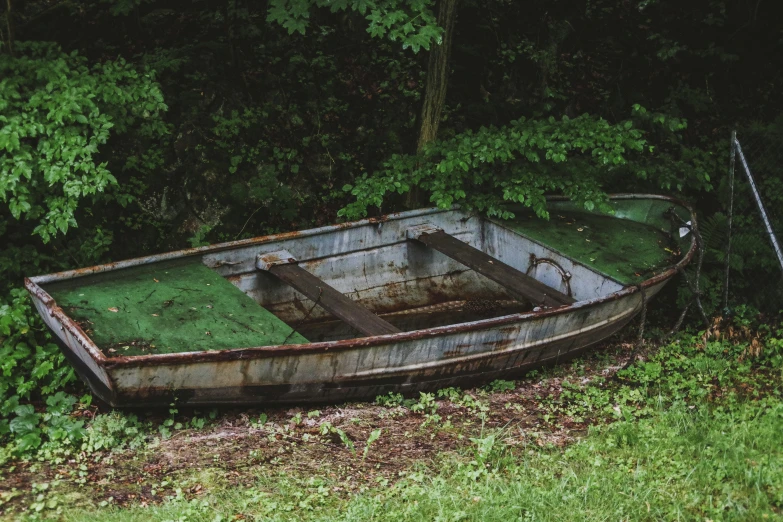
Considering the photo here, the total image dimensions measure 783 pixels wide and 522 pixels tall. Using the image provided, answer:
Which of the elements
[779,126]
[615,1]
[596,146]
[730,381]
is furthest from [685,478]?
[615,1]

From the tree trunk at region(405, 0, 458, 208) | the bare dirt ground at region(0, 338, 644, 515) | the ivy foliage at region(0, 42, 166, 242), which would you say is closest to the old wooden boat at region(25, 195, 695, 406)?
the bare dirt ground at region(0, 338, 644, 515)

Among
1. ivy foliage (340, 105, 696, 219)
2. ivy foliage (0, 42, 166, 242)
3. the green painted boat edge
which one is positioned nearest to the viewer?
ivy foliage (0, 42, 166, 242)

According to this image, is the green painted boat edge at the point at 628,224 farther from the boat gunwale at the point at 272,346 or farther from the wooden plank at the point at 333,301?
the wooden plank at the point at 333,301

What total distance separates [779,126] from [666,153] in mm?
1233

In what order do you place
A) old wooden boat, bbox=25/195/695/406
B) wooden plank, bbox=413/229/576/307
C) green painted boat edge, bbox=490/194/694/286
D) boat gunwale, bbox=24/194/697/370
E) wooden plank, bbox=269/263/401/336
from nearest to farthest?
boat gunwale, bbox=24/194/697/370
old wooden boat, bbox=25/195/695/406
wooden plank, bbox=269/263/401/336
wooden plank, bbox=413/229/576/307
green painted boat edge, bbox=490/194/694/286

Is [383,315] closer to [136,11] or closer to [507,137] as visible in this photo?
[507,137]

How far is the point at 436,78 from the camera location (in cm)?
777

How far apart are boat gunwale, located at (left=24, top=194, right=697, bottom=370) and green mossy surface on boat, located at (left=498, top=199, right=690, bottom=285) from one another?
0.19 m

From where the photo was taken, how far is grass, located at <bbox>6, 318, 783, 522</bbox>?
414 cm

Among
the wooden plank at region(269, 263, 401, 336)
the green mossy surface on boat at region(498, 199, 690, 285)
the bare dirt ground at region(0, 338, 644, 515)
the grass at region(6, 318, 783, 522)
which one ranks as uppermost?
the green mossy surface on boat at region(498, 199, 690, 285)

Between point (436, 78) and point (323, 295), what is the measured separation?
300 centimetres

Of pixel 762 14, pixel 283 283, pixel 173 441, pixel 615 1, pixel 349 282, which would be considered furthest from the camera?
pixel 615 1

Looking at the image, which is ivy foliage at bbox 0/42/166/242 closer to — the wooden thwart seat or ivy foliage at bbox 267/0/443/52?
ivy foliage at bbox 267/0/443/52

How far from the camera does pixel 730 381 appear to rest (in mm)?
6020
